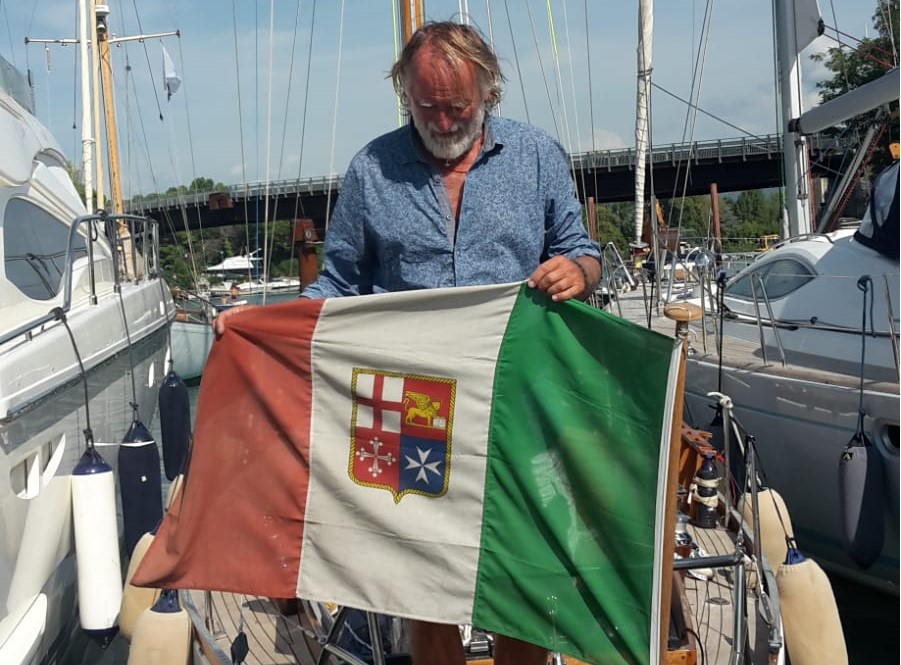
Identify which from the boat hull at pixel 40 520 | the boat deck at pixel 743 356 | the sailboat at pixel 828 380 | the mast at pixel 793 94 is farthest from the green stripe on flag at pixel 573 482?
the mast at pixel 793 94

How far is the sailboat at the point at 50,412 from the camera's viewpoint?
14.6ft

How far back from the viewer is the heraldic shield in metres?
2.59

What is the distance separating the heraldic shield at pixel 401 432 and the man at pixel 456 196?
294 mm

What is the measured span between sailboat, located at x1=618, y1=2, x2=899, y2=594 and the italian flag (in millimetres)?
3385

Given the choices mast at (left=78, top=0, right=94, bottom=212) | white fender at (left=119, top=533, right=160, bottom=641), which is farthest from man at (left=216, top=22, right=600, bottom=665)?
mast at (left=78, top=0, right=94, bottom=212)

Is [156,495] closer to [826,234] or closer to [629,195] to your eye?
[826,234]

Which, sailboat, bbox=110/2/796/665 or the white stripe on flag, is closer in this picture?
the white stripe on flag

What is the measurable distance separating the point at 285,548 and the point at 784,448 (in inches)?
202

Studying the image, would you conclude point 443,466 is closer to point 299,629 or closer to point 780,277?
point 299,629

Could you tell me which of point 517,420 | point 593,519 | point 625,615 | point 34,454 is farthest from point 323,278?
point 34,454

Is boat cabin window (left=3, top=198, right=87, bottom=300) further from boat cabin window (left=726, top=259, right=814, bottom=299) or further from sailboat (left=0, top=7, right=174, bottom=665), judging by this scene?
boat cabin window (left=726, top=259, right=814, bottom=299)

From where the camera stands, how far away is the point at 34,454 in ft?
15.4

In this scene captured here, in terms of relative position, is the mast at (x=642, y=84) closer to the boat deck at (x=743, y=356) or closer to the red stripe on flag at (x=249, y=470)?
the boat deck at (x=743, y=356)

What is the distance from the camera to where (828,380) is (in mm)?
6574
